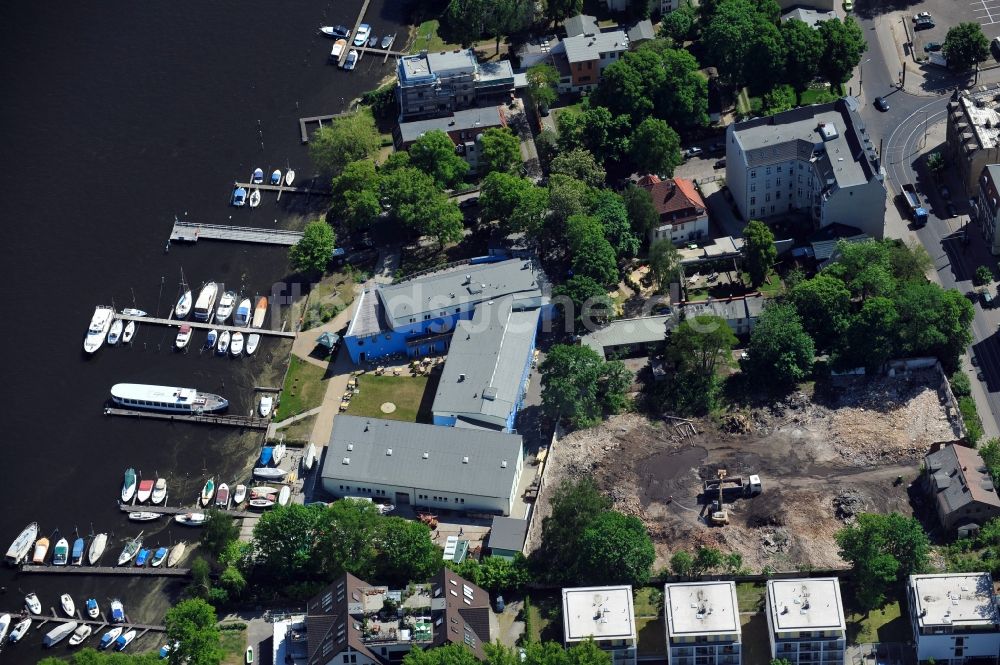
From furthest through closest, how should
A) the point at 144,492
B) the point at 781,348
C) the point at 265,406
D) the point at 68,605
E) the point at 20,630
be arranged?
the point at 265,406, the point at 144,492, the point at 781,348, the point at 68,605, the point at 20,630

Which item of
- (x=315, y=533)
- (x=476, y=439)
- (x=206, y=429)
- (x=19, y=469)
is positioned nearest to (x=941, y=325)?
(x=476, y=439)

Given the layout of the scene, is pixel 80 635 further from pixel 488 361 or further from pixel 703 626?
pixel 703 626

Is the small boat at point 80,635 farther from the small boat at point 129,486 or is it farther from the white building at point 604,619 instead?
the white building at point 604,619

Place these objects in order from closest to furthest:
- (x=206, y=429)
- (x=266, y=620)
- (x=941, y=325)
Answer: (x=266, y=620) < (x=941, y=325) < (x=206, y=429)

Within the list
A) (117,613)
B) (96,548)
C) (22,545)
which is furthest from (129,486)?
(117,613)

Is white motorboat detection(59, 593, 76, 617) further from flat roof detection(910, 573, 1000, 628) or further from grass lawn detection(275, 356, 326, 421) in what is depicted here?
flat roof detection(910, 573, 1000, 628)

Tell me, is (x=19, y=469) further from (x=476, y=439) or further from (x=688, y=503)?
(x=688, y=503)

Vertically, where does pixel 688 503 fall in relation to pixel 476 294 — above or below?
below

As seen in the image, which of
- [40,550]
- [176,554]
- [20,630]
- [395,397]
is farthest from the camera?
[395,397]
